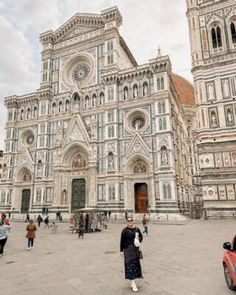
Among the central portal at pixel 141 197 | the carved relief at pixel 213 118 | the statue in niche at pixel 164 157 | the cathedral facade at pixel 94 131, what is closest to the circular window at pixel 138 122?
the cathedral facade at pixel 94 131

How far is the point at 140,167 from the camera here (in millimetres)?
29234

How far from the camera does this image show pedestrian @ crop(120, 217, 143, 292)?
545 cm

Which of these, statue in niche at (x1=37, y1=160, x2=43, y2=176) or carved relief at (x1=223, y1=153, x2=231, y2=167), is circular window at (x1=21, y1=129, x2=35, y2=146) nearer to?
statue in niche at (x1=37, y1=160, x2=43, y2=176)

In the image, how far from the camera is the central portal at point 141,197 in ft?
92.2

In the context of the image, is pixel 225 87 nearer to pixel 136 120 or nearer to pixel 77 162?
pixel 136 120

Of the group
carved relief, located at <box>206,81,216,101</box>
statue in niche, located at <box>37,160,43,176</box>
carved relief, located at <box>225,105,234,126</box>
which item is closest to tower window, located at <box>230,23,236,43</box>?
carved relief, located at <box>206,81,216,101</box>

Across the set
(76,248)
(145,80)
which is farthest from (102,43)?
(76,248)

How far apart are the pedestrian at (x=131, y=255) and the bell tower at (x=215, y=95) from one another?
21.5 meters

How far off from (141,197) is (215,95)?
1441cm

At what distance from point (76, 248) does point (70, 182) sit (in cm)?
2200

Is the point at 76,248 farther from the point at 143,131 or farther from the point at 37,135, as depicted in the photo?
the point at 37,135

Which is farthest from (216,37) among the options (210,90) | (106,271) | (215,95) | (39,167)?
(106,271)

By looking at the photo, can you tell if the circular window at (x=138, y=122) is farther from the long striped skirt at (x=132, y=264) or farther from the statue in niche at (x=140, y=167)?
the long striped skirt at (x=132, y=264)

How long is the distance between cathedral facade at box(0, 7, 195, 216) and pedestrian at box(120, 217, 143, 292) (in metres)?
21.0
